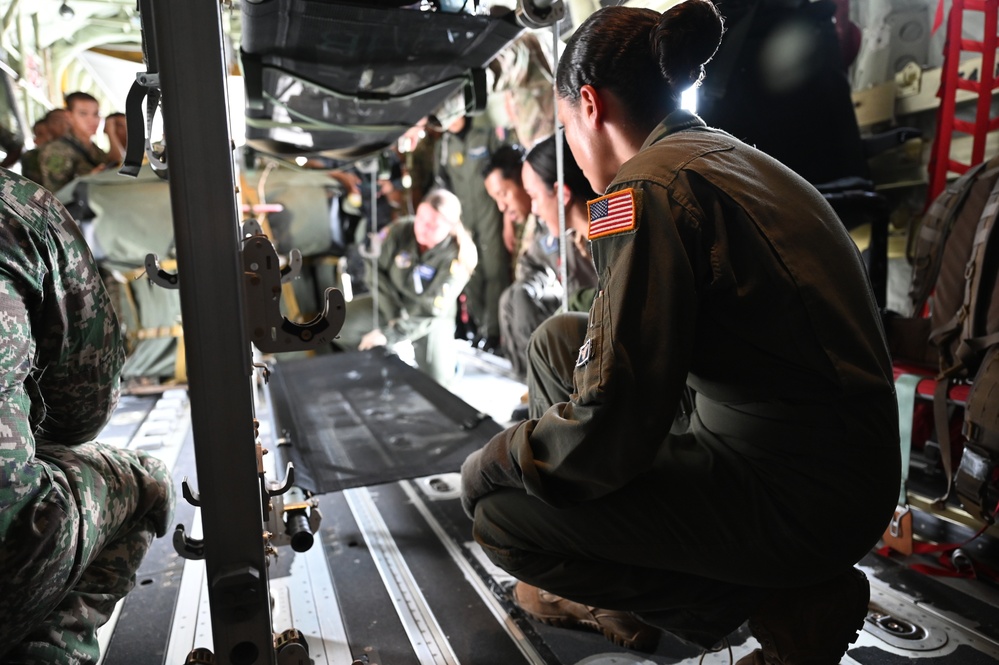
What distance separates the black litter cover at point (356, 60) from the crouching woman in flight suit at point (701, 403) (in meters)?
1.05

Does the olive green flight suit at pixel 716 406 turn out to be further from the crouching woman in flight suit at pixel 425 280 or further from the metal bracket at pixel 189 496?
the crouching woman in flight suit at pixel 425 280

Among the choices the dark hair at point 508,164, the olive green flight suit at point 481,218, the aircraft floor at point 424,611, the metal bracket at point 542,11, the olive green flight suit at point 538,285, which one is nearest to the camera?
the aircraft floor at point 424,611

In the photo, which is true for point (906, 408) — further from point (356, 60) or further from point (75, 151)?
point (75, 151)

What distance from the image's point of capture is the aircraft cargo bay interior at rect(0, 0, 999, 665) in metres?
1.24

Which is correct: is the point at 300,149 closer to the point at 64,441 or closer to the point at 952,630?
the point at 64,441

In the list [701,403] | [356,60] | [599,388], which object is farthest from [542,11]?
[599,388]

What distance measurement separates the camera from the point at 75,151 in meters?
5.18

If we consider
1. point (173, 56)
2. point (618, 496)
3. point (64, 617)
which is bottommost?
A: point (64, 617)

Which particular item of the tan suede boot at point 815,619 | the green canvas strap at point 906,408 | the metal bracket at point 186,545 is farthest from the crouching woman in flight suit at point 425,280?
the tan suede boot at point 815,619

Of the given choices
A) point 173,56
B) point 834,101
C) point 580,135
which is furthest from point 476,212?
point 173,56

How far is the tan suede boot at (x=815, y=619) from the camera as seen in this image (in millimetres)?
1373

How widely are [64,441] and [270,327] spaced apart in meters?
0.66

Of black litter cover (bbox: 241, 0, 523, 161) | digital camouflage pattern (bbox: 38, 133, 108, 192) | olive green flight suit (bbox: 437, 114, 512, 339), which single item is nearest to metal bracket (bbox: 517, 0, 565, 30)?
black litter cover (bbox: 241, 0, 523, 161)

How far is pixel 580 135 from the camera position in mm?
1585
